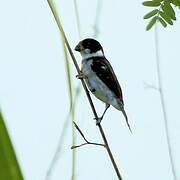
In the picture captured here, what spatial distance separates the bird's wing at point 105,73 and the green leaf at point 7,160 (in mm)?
354

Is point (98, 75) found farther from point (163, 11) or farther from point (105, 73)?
point (163, 11)

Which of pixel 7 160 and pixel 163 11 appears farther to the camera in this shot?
pixel 163 11

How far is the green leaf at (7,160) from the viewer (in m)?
0.13

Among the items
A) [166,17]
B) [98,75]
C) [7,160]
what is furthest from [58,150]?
[7,160]

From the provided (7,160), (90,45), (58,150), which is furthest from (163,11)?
(7,160)

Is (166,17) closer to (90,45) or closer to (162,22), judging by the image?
(162,22)

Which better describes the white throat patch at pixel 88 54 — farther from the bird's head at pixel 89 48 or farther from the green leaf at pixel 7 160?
the green leaf at pixel 7 160

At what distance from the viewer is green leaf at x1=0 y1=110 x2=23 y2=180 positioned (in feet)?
0.44

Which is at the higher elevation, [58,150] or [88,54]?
[88,54]

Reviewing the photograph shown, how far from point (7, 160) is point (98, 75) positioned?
0.36 meters

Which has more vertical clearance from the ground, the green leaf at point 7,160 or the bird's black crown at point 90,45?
the bird's black crown at point 90,45

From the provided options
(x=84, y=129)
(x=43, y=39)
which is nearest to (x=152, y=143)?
(x=84, y=129)

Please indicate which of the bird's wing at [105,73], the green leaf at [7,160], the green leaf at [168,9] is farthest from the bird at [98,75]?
the green leaf at [7,160]

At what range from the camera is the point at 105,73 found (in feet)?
1.64
